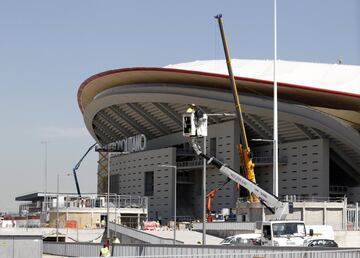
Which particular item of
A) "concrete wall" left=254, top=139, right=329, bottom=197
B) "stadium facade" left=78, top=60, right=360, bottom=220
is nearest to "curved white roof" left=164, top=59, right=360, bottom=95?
"stadium facade" left=78, top=60, right=360, bottom=220

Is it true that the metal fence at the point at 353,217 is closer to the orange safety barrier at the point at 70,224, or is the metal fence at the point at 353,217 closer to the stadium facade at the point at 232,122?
the stadium facade at the point at 232,122

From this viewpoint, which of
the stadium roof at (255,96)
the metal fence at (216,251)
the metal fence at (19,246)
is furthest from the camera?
the stadium roof at (255,96)

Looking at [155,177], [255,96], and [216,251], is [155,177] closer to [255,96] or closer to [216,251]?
[255,96]

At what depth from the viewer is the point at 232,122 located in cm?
9281

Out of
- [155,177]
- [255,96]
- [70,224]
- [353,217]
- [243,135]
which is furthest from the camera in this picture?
[155,177]

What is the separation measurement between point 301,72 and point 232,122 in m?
10.7

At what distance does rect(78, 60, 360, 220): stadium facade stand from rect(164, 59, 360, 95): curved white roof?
107mm

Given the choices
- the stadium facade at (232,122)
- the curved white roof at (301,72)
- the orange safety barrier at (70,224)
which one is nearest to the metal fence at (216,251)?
the orange safety barrier at (70,224)

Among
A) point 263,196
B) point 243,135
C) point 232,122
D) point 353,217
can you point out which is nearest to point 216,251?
point 263,196

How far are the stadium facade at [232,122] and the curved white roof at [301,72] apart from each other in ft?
0.35

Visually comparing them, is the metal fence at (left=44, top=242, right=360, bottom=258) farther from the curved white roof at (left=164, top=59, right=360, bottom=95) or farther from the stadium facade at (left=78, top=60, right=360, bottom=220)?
the curved white roof at (left=164, top=59, right=360, bottom=95)

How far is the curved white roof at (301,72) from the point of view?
8156 centimetres

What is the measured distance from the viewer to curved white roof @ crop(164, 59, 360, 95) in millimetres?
81562

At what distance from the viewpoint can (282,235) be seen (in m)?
37.8
